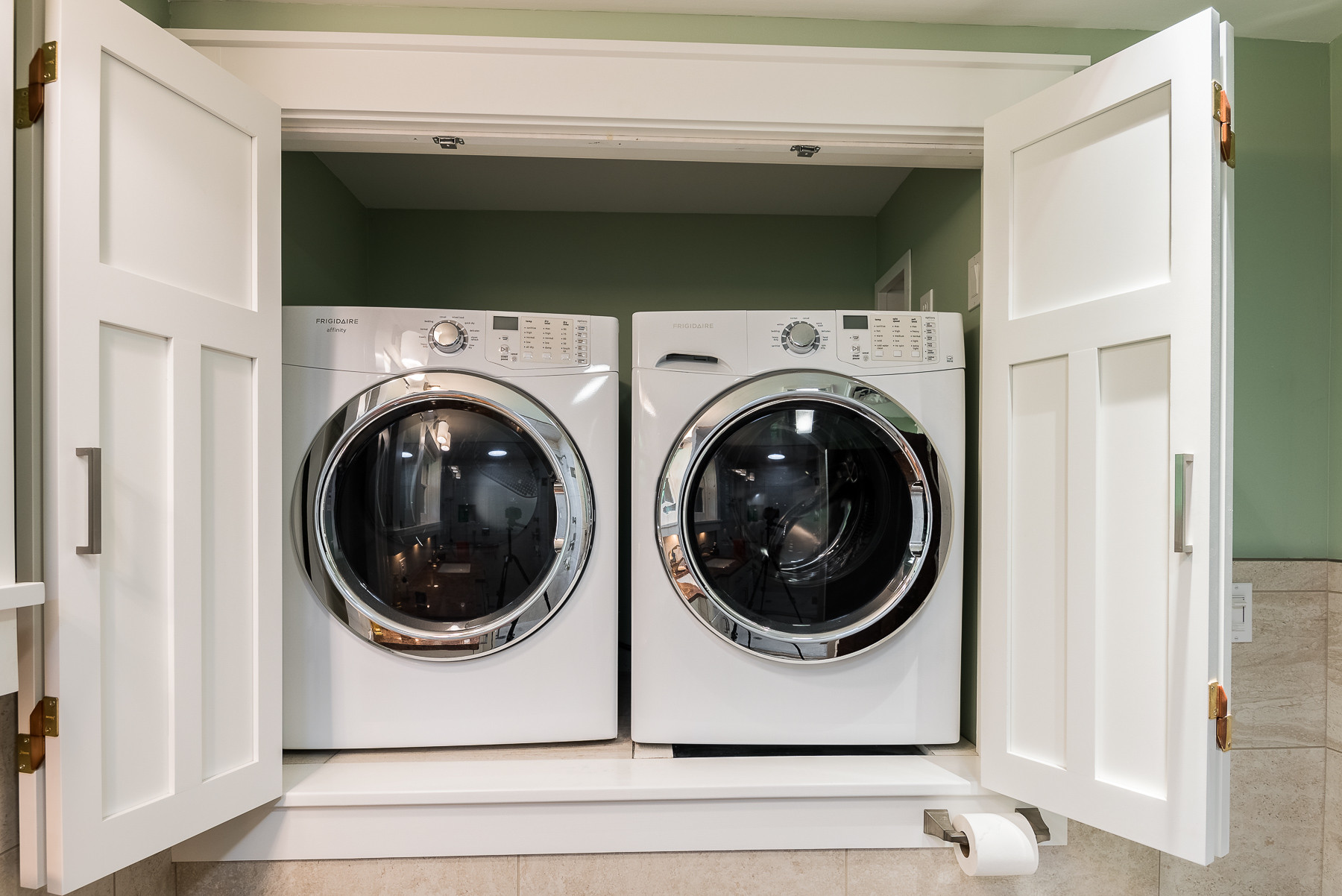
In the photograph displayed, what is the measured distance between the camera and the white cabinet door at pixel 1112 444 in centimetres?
112

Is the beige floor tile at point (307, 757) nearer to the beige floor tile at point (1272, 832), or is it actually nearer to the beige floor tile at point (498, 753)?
the beige floor tile at point (498, 753)

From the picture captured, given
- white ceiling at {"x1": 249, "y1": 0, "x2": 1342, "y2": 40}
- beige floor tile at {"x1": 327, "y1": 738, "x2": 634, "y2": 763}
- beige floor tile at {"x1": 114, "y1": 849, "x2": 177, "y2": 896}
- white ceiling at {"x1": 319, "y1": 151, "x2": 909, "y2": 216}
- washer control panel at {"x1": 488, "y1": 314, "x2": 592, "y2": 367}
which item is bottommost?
beige floor tile at {"x1": 114, "y1": 849, "x2": 177, "y2": 896}

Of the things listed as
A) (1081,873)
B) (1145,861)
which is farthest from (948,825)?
(1145,861)

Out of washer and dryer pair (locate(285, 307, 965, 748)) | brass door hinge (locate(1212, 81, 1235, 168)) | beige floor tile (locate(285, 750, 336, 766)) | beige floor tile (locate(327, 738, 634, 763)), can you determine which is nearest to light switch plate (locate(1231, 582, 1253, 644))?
washer and dryer pair (locate(285, 307, 965, 748))

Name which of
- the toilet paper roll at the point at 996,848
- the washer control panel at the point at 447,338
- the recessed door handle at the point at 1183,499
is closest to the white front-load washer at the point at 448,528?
the washer control panel at the point at 447,338

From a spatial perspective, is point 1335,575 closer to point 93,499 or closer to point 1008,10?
point 1008,10

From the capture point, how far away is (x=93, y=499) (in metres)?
1.01

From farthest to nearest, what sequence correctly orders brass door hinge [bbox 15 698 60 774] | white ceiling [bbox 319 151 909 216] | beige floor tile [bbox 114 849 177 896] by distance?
white ceiling [bbox 319 151 909 216]
beige floor tile [bbox 114 849 177 896]
brass door hinge [bbox 15 698 60 774]

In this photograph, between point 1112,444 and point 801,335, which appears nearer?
point 1112,444

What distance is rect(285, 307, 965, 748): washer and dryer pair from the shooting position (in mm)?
1475

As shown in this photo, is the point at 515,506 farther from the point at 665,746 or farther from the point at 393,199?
the point at 393,199

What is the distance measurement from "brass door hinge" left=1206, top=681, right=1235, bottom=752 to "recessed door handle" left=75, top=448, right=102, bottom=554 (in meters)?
1.60

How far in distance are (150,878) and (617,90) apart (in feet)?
5.57

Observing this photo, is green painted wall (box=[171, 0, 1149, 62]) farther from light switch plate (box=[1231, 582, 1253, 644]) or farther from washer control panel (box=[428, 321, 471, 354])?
light switch plate (box=[1231, 582, 1253, 644])
